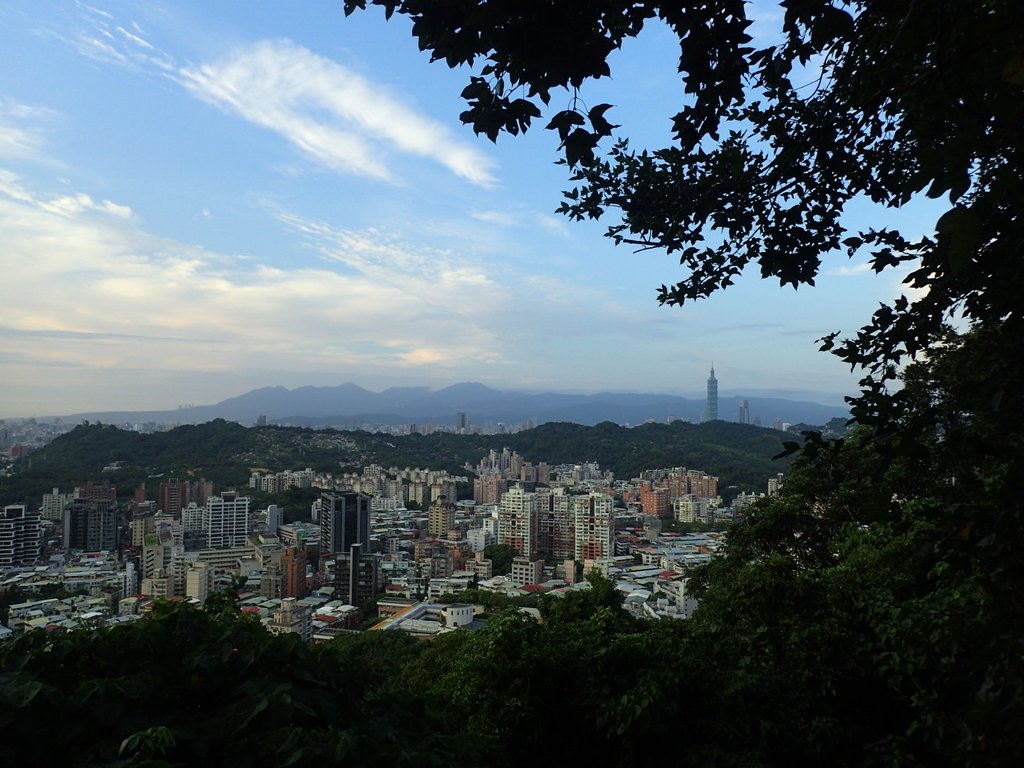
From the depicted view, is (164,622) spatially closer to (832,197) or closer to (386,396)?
(832,197)

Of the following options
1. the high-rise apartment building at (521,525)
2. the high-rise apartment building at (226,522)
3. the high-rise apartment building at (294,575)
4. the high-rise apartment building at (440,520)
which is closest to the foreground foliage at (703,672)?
the high-rise apartment building at (294,575)

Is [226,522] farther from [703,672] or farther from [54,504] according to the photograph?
[703,672]

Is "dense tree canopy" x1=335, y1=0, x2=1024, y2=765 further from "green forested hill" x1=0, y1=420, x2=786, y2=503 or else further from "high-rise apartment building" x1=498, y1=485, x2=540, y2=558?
"green forested hill" x1=0, y1=420, x2=786, y2=503

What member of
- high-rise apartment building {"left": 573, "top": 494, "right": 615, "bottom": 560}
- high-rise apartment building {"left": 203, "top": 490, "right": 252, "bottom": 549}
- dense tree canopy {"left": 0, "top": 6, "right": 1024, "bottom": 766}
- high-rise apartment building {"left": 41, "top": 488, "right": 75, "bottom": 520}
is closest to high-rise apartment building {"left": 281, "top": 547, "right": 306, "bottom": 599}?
high-rise apartment building {"left": 203, "top": 490, "right": 252, "bottom": 549}

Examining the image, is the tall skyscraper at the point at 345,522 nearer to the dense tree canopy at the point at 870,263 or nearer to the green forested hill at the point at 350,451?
the green forested hill at the point at 350,451

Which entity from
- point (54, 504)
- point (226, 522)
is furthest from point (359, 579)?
point (54, 504)

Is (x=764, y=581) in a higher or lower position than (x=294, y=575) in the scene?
higher

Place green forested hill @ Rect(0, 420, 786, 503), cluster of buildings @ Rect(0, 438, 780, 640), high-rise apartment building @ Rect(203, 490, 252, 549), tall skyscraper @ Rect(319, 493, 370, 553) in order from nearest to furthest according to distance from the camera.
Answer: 1. cluster of buildings @ Rect(0, 438, 780, 640)
2. tall skyscraper @ Rect(319, 493, 370, 553)
3. high-rise apartment building @ Rect(203, 490, 252, 549)
4. green forested hill @ Rect(0, 420, 786, 503)

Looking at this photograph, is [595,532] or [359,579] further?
[595,532]
